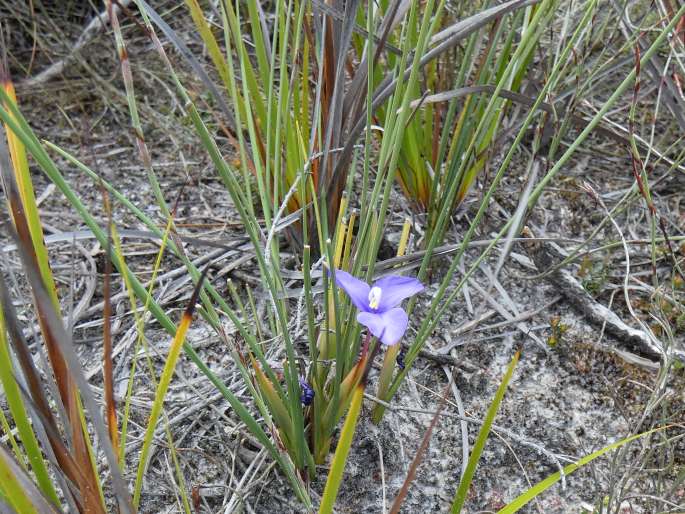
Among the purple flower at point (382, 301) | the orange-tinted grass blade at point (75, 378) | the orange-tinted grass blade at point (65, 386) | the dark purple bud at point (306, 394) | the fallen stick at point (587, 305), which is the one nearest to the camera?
the orange-tinted grass blade at point (75, 378)

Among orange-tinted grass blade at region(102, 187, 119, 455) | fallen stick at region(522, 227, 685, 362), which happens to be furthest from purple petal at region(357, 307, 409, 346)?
fallen stick at region(522, 227, 685, 362)

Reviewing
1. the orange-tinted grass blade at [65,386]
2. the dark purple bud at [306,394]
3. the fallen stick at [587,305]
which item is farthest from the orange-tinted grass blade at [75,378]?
the fallen stick at [587,305]

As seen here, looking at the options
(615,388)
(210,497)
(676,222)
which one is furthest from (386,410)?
(676,222)

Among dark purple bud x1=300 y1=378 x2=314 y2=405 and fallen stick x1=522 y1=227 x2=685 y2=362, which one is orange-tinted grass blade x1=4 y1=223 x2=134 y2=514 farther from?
fallen stick x1=522 y1=227 x2=685 y2=362

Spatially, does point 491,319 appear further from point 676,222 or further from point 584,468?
point 676,222

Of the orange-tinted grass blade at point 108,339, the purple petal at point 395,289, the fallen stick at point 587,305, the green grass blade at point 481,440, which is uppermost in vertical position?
the orange-tinted grass blade at point 108,339

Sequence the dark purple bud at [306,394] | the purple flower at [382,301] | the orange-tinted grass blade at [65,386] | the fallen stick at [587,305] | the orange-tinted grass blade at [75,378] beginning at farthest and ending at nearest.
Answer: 1. the fallen stick at [587,305]
2. the dark purple bud at [306,394]
3. the purple flower at [382,301]
4. the orange-tinted grass blade at [65,386]
5. the orange-tinted grass blade at [75,378]

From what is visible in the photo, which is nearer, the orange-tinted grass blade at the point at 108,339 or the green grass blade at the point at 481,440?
the orange-tinted grass blade at the point at 108,339

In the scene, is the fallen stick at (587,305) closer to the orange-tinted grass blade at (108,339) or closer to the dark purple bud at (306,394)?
the dark purple bud at (306,394)
